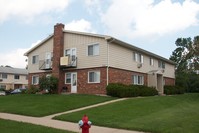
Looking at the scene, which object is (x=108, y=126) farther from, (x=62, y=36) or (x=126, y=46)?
(x=62, y=36)

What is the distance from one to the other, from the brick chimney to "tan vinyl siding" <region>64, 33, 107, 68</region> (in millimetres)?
530

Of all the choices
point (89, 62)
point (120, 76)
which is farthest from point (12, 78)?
point (120, 76)

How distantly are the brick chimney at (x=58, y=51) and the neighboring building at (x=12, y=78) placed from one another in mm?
35984

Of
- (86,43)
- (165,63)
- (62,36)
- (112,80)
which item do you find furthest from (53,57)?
(165,63)

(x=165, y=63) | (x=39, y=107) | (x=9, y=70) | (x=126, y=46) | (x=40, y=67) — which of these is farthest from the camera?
(x=9, y=70)

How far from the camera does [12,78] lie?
6431 cm

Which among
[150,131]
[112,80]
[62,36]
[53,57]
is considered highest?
[62,36]

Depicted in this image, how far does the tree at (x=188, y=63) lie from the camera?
27891 mm

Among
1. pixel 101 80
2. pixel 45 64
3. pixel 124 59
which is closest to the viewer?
pixel 101 80

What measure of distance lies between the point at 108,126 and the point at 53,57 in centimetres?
1896

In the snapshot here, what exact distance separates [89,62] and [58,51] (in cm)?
437

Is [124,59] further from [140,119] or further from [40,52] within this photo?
[140,119]

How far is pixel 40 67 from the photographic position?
3194cm

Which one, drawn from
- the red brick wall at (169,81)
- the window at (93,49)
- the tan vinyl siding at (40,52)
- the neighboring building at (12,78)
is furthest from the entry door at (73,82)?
the neighboring building at (12,78)
